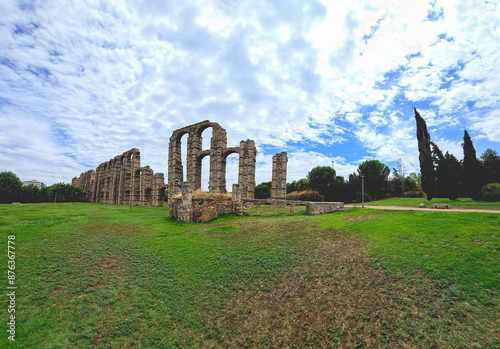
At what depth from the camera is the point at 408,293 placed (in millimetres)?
5688

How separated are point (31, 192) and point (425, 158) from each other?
6483 centimetres

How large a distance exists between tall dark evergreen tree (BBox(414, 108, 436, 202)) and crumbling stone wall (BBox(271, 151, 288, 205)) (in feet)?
45.1

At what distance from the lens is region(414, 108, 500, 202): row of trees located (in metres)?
21.4

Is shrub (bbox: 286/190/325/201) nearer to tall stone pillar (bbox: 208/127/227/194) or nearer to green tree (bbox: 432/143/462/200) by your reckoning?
green tree (bbox: 432/143/462/200)

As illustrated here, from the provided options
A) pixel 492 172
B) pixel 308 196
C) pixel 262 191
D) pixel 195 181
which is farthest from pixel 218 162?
pixel 492 172

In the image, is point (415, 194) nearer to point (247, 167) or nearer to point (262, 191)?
point (262, 191)

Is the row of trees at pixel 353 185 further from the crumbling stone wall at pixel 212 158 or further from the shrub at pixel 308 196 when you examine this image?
the crumbling stone wall at pixel 212 158

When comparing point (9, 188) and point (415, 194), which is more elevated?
point (9, 188)

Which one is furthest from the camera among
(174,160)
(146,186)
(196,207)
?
(146,186)

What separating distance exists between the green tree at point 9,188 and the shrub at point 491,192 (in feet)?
218

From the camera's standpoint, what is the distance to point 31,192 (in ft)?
140

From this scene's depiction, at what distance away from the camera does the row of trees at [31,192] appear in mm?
37647

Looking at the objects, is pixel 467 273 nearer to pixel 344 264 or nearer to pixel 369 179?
pixel 344 264

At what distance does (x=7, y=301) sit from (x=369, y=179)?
4045cm
